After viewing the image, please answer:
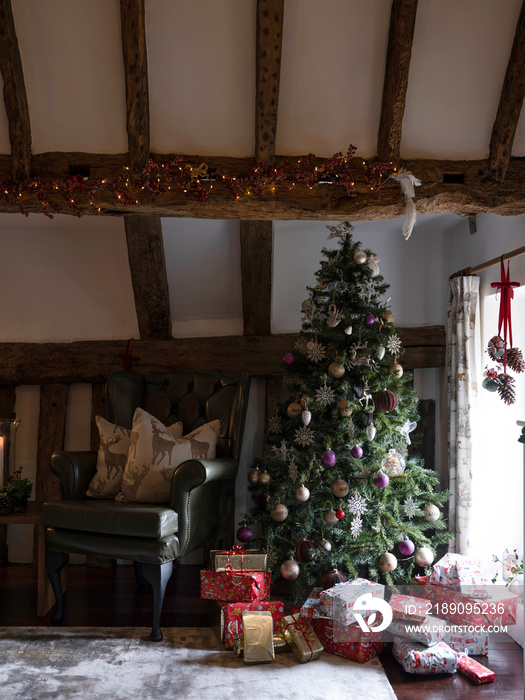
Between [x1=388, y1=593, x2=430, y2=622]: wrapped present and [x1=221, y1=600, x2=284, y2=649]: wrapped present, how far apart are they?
0.51m

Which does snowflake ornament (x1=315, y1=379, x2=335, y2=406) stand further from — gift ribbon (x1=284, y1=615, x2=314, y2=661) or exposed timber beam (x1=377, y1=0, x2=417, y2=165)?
exposed timber beam (x1=377, y1=0, x2=417, y2=165)

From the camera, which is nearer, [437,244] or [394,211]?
[394,211]

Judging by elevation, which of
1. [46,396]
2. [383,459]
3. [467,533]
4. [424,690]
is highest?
[46,396]

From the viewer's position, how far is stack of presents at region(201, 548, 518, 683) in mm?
2717

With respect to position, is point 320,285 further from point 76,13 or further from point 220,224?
point 76,13

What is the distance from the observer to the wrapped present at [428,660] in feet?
8.68

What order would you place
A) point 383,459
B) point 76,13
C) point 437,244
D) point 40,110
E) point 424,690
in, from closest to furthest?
point 424,690
point 76,13
point 40,110
point 383,459
point 437,244

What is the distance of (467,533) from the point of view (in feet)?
11.0

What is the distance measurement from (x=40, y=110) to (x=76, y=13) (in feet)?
1.53

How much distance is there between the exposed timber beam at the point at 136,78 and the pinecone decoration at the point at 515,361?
6.37 feet

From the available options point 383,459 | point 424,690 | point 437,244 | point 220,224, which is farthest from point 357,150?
point 424,690

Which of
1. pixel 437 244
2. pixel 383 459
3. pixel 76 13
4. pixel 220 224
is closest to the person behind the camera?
pixel 76 13

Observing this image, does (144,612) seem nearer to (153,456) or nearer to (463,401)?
(153,456)

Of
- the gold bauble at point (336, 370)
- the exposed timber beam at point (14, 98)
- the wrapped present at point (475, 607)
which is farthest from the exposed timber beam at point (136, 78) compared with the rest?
the wrapped present at point (475, 607)
